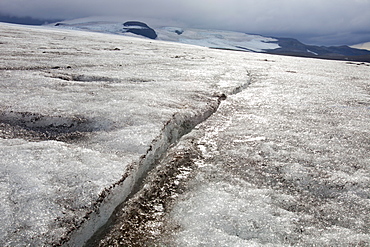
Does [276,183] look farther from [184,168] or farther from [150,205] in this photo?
[150,205]

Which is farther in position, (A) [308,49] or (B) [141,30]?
(A) [308,49]

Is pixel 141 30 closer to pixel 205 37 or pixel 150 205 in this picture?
pixel 205 37

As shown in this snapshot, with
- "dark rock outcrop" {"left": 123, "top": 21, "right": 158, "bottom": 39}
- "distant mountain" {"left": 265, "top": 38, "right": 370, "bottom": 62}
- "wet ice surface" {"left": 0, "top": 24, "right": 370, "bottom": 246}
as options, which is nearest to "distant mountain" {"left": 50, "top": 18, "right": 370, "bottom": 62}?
"dark rock outcrop" {"left": 123, "top": 21, "right": 158, "bottom": 39}

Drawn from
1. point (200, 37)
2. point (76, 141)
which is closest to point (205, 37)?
point (200, 37)

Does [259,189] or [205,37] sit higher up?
[205,37]

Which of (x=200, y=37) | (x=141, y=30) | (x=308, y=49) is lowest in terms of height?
(x=200, y=37)

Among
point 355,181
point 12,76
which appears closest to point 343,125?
point 355,181

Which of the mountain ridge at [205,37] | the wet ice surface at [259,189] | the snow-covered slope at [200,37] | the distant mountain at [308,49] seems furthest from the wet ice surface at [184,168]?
the distant mountain at [308,49]

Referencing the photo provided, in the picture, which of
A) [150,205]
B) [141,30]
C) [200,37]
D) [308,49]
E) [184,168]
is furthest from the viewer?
[308,49]

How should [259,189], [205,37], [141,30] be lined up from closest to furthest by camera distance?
[259,189], [205,37], [141,30]

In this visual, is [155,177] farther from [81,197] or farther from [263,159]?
[263,159]
